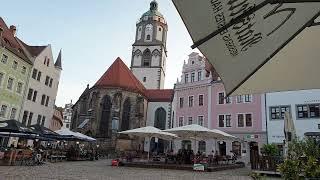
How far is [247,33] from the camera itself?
2.98m

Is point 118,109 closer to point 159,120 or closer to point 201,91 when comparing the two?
point 159,120

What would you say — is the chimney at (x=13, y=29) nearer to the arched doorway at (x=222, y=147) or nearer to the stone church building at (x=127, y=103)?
the stone church building at (x=127, y=103)

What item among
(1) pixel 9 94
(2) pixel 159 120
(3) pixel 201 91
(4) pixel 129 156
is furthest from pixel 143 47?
(4) pixel 129 156

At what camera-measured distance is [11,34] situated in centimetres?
3734

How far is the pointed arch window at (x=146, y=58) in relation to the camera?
65.4 meters

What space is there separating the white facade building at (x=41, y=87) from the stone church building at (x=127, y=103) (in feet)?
26.3

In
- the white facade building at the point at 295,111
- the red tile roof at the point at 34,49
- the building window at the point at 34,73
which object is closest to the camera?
the white facade building at the point at 295,111

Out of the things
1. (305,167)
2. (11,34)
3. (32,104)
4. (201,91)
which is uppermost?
(11,34)

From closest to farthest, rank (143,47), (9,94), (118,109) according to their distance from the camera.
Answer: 1. (9,94)
2. (118,109)
3. (143,47)

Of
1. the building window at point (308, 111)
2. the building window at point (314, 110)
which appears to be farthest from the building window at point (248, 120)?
the building window at point (314, 110)

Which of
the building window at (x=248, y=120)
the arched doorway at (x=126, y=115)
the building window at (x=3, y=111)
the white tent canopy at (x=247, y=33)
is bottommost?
the white tent canopy at (x=247, y=33)

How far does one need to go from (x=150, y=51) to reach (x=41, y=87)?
30767 mm

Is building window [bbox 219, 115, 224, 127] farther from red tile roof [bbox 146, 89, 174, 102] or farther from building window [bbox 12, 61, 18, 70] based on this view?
building window [bbox 12, 61, 18, 70]

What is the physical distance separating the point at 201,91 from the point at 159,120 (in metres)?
18.2
